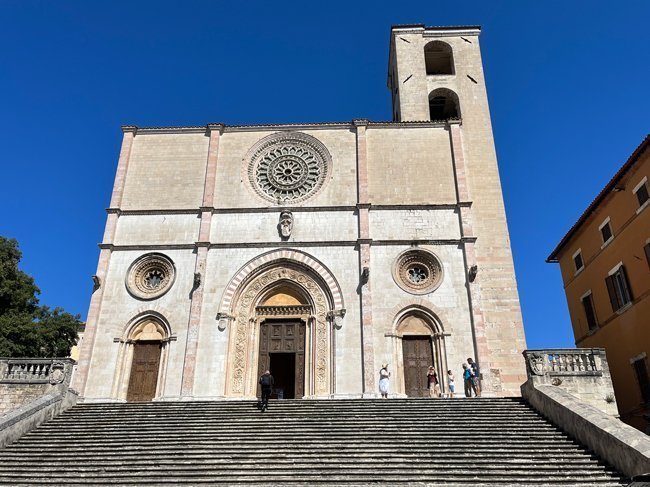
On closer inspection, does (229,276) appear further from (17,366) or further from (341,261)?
(17,366)

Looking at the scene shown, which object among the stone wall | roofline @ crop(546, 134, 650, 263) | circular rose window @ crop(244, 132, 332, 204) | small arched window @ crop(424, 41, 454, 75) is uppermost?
small arched window @ crop(424, 41, 454, 75)

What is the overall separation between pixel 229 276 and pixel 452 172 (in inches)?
371

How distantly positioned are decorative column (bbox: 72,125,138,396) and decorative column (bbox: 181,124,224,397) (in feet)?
10.7

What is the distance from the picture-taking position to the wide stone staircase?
372 inches

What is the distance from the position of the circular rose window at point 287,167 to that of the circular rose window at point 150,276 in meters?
4.50

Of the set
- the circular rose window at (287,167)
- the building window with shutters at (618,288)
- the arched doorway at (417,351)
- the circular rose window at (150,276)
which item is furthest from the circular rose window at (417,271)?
the circular rose window at (150,276)

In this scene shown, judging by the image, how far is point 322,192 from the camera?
20141 mm

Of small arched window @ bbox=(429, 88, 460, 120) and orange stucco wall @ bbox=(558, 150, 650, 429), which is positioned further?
small arched window @ bbox=(429, 88, 460, 120)

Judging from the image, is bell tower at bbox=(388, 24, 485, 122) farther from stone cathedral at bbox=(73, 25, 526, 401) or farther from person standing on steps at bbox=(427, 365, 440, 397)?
person standing on steps at bbox=(427, 365, 440, 397)

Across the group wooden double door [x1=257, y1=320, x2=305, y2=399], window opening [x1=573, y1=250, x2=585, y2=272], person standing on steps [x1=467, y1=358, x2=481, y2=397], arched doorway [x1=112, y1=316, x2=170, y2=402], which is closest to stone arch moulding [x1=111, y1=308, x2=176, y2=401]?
arched doorway [x1=112, y1=316, x2=170, y2=402]

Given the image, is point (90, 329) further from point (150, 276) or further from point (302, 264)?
point (302, 264)

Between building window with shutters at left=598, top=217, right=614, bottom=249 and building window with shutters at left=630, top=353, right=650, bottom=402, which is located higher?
building window with shutters at left=598, top=217, right=614, bottom=249

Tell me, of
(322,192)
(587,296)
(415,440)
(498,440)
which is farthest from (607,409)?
(322,192)

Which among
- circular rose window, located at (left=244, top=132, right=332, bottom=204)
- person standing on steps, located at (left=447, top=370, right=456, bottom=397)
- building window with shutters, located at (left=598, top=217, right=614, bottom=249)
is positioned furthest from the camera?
circular rose window, located at (left=244, top=132, right=332, bottom=204)
